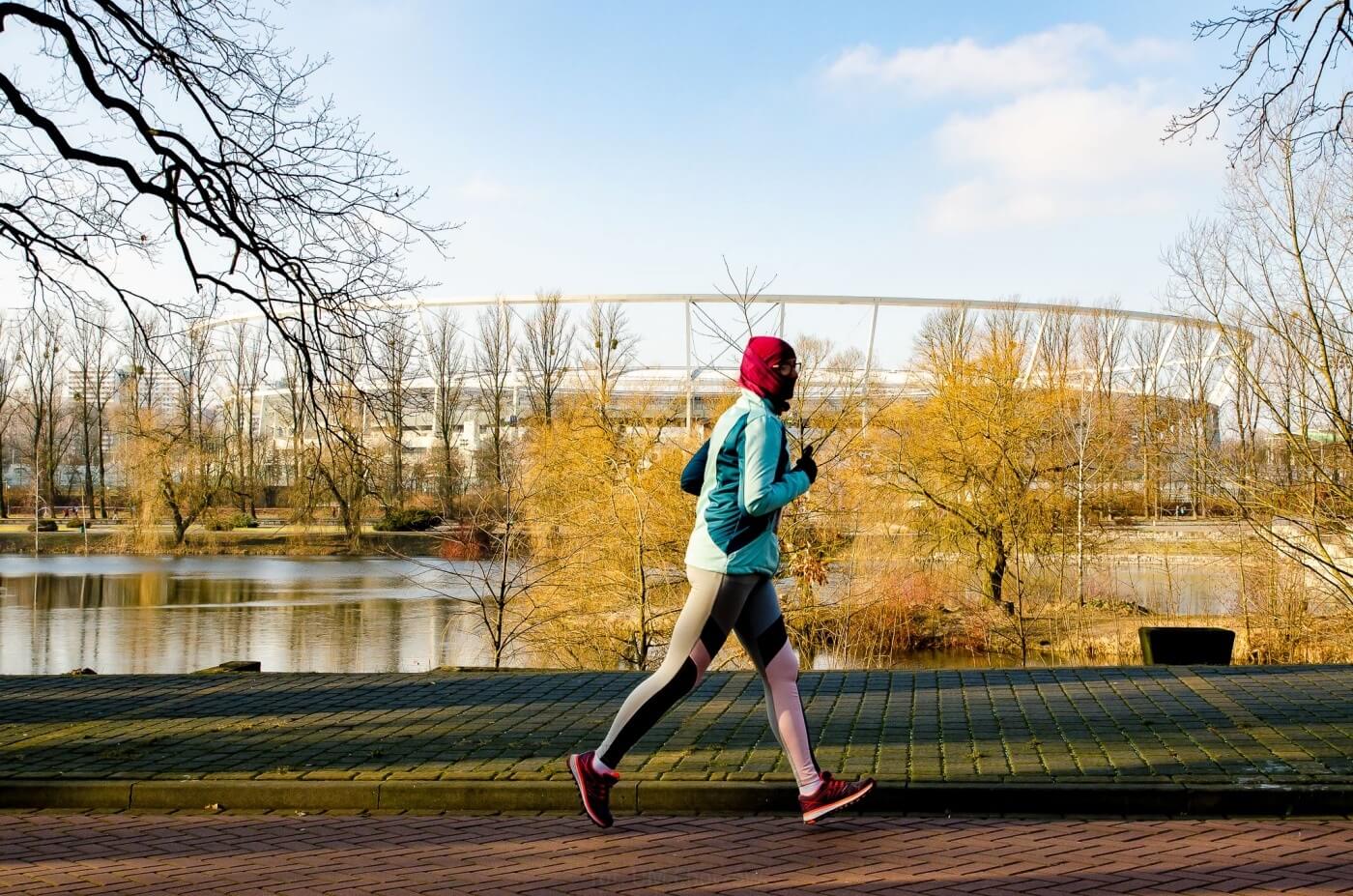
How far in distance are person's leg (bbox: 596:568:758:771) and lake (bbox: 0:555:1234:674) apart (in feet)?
35.2

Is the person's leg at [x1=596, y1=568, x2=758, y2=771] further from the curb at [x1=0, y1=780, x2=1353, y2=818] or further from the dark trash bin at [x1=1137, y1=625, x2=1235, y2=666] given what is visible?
the dark trash bin at [x1=1137, y1=625, x2=1235, y2=666]

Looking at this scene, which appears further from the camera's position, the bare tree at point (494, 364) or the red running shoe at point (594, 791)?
the bare tree at point (494, 364)

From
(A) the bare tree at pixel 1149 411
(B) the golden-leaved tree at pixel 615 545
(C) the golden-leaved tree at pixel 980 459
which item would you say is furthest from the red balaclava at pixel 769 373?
(C) the golden-leaved tree at pixel 980 459

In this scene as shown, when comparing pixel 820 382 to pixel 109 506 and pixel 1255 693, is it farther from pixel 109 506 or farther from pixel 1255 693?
pixel 109 506

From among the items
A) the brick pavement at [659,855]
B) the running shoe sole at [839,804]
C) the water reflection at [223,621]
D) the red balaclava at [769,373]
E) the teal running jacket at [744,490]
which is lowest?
the water reflection at [223,621]

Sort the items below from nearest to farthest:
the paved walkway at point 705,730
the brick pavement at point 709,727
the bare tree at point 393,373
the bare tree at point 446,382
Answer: the paved walkway at point 705,730 < the brick pavement at point 709,727 < the bare tree at point 393,373 < the bare tree at point 446,382

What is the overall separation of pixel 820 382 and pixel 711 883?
1557cm

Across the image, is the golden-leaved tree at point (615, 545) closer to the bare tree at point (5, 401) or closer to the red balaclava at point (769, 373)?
the red balaclava at point (769, 373)

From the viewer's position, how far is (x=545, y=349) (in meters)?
64.7

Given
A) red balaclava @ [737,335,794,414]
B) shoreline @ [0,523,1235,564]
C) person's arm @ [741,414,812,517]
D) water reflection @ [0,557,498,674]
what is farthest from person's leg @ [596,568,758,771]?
shoreline @ [0,523,1235,564]

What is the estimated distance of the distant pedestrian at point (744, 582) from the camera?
15.9 feet

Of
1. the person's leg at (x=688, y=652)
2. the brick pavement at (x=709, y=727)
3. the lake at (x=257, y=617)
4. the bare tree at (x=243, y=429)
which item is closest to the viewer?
the person's leg at (x=688, y=652)

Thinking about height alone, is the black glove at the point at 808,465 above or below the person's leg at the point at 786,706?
above

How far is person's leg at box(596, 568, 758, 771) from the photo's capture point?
4871 millimetres
